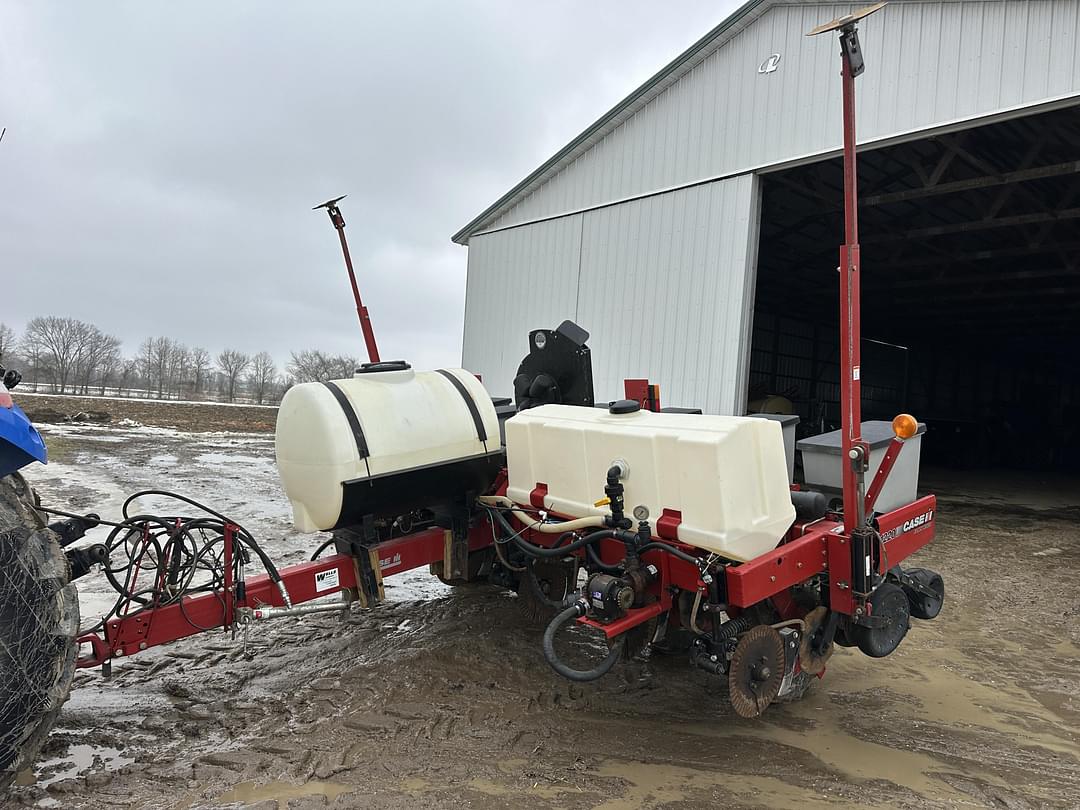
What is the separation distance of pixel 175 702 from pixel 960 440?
19.2 meters

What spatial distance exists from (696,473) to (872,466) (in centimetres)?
118

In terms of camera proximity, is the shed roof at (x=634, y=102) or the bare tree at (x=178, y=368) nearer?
the shed roof at (x=634, y=102)

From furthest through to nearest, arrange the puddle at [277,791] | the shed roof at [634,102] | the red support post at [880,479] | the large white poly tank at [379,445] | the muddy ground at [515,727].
Result: 1. the shed roof at [634,102]
2. the large white poly tank at [379,445]
3. the red support post at [880,479]
4. the muddy ground at [515,727]
5. the puddle at [277,791]

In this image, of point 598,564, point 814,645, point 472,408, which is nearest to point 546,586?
point 598,564

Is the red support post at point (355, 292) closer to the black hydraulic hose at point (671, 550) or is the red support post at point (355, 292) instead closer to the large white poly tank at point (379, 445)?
the large white poly tank at point (379, 445)

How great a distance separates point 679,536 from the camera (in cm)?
283

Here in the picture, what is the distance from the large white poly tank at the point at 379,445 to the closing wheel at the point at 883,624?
1.96 m

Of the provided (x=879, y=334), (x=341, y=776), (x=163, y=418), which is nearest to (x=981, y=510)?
(x=341, y=776)

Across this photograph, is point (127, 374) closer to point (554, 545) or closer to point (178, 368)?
point (178, 368)

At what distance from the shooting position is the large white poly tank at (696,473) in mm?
2715

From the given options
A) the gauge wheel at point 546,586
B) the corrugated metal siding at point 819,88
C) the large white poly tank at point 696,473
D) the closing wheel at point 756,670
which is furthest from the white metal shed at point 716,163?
the closing wheel at point 756,670

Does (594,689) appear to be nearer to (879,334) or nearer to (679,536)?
(679,536)

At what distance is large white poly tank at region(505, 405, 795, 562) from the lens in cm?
271

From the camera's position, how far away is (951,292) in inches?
620
